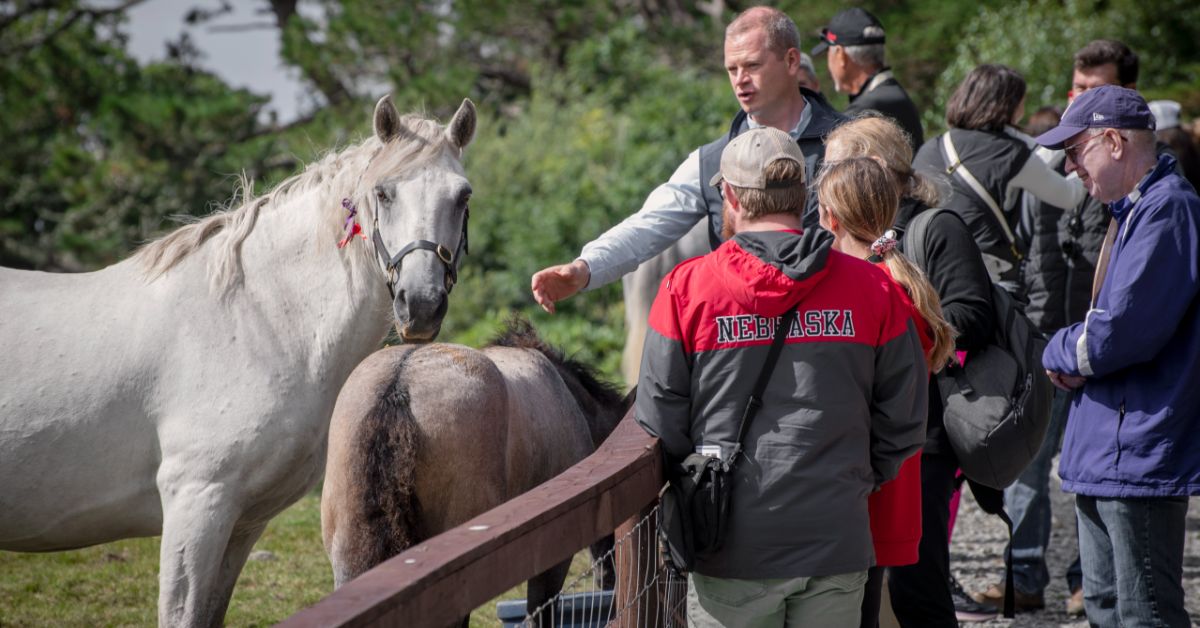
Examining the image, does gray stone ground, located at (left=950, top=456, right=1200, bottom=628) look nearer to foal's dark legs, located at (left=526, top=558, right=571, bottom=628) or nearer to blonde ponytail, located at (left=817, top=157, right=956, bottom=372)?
foal's dark legs, located at (left=526, top=558, right=571, bottom=628)

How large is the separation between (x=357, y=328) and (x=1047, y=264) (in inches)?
128

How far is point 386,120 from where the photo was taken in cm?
379

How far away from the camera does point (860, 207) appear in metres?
2.99

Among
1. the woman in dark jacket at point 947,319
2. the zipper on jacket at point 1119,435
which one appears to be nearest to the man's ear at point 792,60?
the woman in dark jacket at point 947,319

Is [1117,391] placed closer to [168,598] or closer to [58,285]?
[168,598]

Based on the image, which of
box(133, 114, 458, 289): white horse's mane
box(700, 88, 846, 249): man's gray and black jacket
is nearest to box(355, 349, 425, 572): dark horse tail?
box(133, 114, 458, 289): white horse's mane

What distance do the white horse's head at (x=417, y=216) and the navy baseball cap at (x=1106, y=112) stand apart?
187 centimetres

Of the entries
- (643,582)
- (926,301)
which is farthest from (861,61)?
(643,582)

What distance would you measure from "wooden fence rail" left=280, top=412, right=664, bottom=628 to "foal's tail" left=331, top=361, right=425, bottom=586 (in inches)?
33.9

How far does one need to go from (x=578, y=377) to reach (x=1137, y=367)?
214 cm

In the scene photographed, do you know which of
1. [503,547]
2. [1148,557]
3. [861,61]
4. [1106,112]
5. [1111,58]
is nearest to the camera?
[503,547]

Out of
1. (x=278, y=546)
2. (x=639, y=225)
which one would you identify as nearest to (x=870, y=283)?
(x=639, y=225)

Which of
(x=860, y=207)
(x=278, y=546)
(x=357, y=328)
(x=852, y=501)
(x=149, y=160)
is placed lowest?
(x=278, y=546)

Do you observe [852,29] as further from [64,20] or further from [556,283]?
[64,20]
